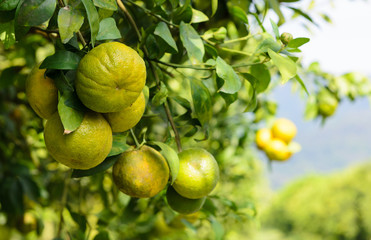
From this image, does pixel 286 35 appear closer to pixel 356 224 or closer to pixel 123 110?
pixel 123 110

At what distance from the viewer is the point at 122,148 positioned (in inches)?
20.5

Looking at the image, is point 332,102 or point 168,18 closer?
point 168,18

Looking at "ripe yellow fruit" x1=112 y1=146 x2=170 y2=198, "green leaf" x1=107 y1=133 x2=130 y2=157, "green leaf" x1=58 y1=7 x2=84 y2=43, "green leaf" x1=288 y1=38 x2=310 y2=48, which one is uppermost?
"green leaf" x1=58 y1=7 x2=84 y2=43

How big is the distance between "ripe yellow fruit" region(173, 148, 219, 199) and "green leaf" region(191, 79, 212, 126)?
6 cm

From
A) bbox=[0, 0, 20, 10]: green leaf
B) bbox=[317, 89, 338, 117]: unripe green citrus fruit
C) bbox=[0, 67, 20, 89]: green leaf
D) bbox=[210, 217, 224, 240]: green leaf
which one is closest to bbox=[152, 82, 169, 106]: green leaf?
bbox=[0, 0, 20, 10]: green leaf

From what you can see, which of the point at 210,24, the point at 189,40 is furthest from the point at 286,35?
the point at 210,24

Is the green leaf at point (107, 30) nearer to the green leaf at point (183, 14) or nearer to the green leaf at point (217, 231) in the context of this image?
the green leaf at point (183, 14)

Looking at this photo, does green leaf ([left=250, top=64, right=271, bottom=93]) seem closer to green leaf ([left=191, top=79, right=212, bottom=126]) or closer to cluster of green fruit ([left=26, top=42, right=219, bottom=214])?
green leaf ([left=191, top=79, right=212, bottom=126])

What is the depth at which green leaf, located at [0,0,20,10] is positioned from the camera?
16.0 inches

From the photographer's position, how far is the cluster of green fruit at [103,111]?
1.33ft

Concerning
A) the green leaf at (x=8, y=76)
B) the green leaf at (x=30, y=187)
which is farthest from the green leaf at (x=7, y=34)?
the green leaf at (x=30, y=187)

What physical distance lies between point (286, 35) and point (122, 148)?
272mm

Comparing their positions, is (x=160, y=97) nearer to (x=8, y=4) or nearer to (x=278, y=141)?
(x=8, y=4)

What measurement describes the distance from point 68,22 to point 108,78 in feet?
0.23
